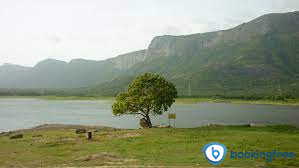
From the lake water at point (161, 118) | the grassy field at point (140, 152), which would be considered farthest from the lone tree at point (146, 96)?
the grassy field at point (140, 152)

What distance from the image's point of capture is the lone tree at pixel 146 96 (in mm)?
58062

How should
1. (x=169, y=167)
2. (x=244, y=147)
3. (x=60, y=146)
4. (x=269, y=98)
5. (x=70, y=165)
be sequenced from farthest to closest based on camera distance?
(x=269, y=98)
(x=60, y=146)
(x=244, y=147)
(x=70, y=165)
(x=169, y=167)

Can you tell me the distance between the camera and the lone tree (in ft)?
190

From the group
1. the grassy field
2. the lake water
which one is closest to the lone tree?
the lake water

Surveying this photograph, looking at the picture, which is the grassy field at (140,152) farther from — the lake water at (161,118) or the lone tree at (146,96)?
the lake water at (161,118)

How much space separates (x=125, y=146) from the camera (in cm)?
3266

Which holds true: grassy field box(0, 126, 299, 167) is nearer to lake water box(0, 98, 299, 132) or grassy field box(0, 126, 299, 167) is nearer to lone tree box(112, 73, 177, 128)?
lone tree box(112, 73, 177, 128)

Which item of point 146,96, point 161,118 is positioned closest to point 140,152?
point 146,96

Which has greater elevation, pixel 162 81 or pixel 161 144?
pixel 162 81

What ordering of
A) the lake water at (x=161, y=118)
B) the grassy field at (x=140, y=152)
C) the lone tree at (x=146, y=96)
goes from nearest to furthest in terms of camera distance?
the grassy field at (x=140, y=152) → the lone tree at (x=146, y=96) → the lake water at (x=161, y=118)

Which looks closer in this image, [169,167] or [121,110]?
[169,167]

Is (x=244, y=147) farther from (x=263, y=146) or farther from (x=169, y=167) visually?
(x=169, y=167)

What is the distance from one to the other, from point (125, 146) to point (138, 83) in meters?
27.8

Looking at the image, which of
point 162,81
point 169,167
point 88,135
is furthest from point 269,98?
point 169,167
